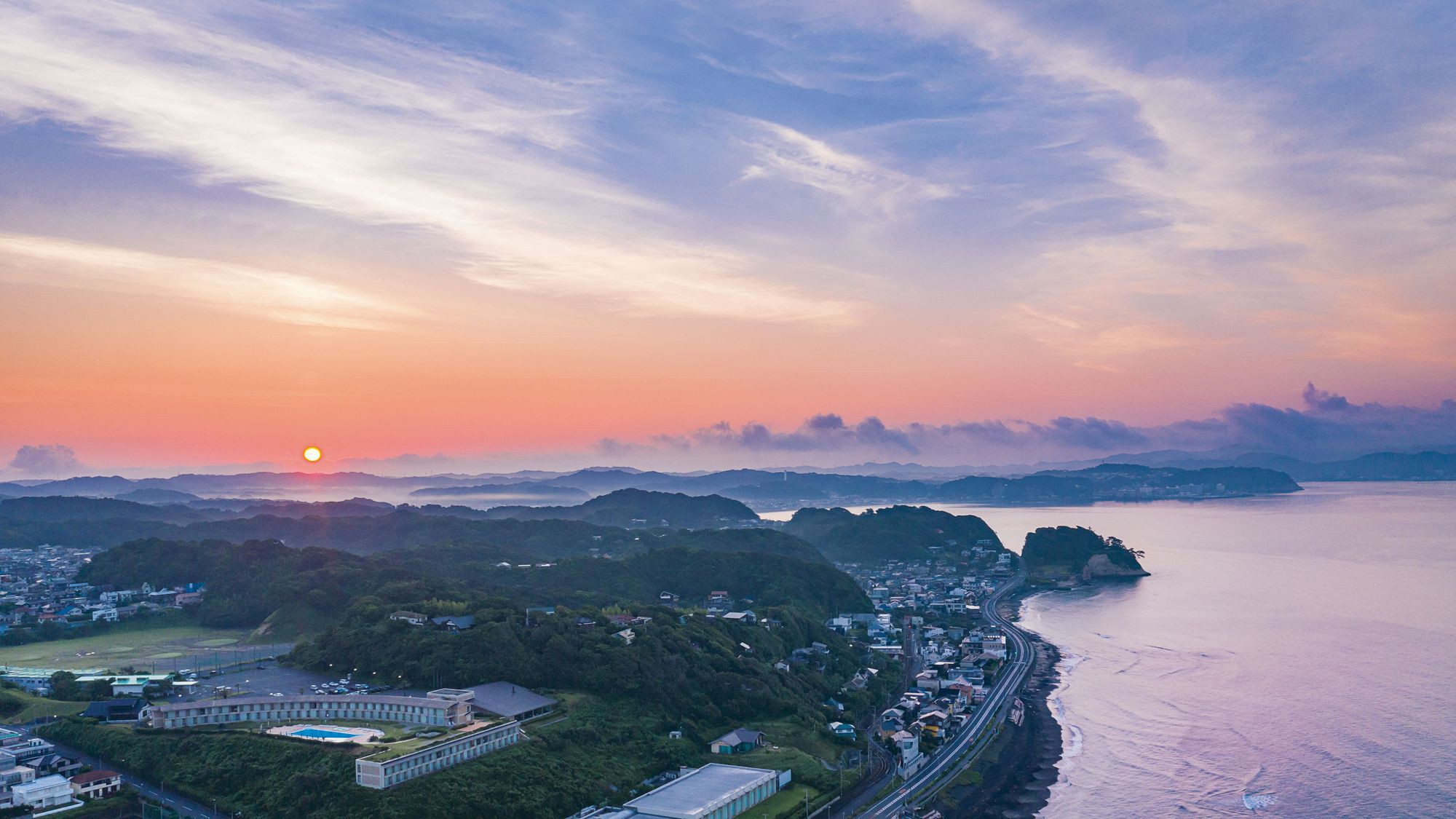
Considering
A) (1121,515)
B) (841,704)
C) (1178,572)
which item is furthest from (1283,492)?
(841,704)

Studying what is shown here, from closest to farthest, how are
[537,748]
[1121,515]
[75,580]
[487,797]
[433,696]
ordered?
[487,797], [537,748], [433,696], [75,580], [1121,515]

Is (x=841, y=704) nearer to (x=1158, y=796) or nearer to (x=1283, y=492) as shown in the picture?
(x=1158, y=796)

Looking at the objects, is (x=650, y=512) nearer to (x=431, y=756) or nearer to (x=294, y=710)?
(x=294, y=710)

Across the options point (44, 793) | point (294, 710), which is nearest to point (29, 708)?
point (294, 710)

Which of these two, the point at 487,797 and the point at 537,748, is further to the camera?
the point at 537,748

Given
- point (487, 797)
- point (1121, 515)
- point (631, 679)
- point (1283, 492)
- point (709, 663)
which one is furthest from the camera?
point (1283, 492)

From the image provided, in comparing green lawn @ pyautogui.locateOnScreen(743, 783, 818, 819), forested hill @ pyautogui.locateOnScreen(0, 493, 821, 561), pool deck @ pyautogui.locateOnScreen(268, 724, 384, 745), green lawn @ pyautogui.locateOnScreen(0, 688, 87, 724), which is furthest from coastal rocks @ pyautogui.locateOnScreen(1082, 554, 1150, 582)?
green lawn @ pyautogui.locateOnScreen(0, 688, 87, 724)
